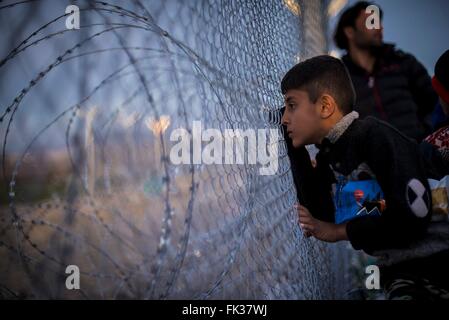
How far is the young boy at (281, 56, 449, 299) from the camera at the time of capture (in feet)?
4.06

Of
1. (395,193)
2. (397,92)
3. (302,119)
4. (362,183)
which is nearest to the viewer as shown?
(395,193)

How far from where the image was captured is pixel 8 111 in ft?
4.95

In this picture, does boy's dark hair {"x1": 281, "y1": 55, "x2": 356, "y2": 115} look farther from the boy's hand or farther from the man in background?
the man in background

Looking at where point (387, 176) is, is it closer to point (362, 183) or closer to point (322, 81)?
point (362, 183)

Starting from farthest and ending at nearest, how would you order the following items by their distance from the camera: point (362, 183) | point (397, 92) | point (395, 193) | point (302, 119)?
point (397, 92) → point (302, 119) → point (362, 183) → point (395, 193)

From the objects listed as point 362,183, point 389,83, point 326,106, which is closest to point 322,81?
point 326,106

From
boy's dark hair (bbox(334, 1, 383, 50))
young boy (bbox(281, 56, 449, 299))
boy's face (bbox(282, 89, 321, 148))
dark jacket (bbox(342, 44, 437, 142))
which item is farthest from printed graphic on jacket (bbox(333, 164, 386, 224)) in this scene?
boy's dark hair (bbox(334, 1, 383, 50))

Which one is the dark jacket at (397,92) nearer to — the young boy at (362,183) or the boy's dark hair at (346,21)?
the boy's dark hair at (346,21)

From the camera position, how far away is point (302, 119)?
1435 mm

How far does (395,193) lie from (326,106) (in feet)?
1.11

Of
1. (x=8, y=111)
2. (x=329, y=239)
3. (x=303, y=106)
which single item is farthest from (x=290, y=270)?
(x=8, y=111)

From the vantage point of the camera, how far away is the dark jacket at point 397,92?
1985 millimetres

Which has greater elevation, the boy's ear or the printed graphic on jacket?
the boy's ear
